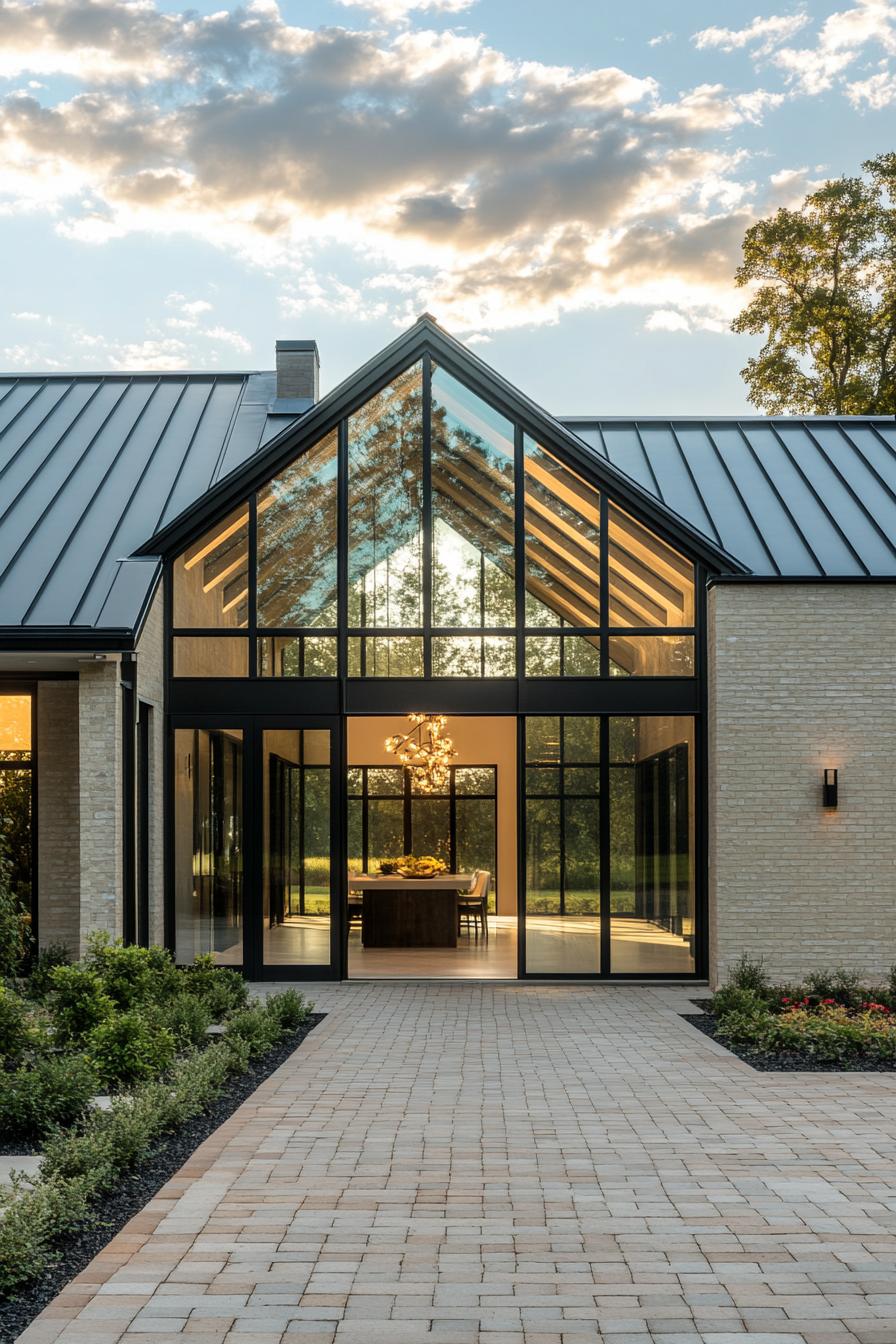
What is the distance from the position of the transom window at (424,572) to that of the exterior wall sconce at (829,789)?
1.92m

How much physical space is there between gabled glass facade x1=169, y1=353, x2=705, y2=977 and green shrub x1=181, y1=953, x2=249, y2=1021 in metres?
2.58

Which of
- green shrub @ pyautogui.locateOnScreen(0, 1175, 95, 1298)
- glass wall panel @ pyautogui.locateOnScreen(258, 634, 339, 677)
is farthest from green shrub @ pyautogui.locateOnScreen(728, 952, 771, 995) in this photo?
green shrub @ pyautogui.locateOnScreen(0, 1175, 95, 1298)

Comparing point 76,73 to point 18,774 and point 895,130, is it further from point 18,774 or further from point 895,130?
point 895,130

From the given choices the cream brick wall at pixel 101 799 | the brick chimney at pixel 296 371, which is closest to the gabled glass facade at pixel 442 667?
the cream brick wall at pixel 101 799

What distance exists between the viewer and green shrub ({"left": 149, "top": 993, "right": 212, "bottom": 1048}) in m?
10.4

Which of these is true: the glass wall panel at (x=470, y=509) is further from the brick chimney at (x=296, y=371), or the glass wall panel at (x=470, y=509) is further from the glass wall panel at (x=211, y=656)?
the brick chimney at (x=296, y=371)

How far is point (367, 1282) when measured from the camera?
5316 millimetres

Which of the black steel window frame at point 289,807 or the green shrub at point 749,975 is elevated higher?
the black steel window frame at point 289,807

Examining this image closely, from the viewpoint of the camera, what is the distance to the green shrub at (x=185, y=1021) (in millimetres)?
10391

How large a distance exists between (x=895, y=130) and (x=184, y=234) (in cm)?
1690

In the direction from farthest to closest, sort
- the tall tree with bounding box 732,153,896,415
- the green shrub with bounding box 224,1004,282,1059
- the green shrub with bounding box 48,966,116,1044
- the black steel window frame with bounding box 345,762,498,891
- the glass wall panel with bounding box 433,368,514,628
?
the tall tree with bounding box 732,153,896,415, the black steel window frame with bounding box 345,762,498,891, the glass wall panel with bounding box 433,368,514,628, the green shrub with bounding box 224,1004,282,1059, the green shrub with bounding box 48,966,116,1044

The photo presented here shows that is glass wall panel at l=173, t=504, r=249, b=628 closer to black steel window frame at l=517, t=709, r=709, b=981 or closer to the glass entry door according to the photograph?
the glass entry door


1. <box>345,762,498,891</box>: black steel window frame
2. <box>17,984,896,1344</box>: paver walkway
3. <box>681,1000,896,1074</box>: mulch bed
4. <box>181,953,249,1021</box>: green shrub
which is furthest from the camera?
<box>345,762,498,891</box>: black steel window frame

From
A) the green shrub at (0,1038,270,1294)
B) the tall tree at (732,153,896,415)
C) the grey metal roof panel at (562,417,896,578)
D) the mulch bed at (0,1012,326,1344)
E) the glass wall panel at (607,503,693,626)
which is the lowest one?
the mulch bed at (0,1012,326,1344)
